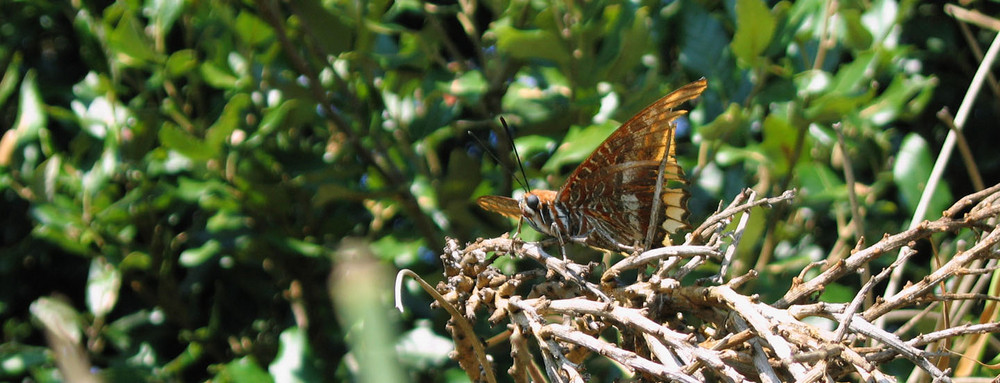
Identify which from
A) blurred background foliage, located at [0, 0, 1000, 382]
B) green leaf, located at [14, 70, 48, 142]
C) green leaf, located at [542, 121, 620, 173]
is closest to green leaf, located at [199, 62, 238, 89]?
blurred background foliage, located at [0, 0, 1000, 382]

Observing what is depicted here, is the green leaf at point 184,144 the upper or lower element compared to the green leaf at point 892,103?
lower

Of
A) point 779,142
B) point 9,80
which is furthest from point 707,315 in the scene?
point 9,80

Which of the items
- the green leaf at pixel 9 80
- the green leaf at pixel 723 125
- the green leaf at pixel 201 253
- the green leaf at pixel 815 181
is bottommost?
the green leaf at pixel 201 253

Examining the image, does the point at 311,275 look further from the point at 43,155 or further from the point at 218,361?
the point at 43,155

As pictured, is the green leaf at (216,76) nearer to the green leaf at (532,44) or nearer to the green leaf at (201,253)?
the green leaf at (201,253)

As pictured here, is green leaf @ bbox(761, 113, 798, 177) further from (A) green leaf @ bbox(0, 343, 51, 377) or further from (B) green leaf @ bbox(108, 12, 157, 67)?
(A) green leaf @ bbox(0, 343, 51, 377)

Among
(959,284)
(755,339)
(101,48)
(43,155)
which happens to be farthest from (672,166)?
(43,155)

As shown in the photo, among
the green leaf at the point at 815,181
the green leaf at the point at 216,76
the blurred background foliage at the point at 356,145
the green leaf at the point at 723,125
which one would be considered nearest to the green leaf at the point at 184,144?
the blurred background foliage at the point at 356,145
